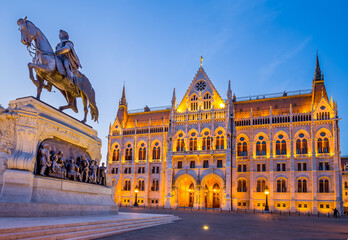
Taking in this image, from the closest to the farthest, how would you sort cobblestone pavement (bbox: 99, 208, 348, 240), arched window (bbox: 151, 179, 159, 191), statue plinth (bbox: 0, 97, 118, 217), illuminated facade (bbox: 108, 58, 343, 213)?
statue plinth (bbox: 0, 97, 118, 217)
cobblestone pavement (bbox: 99, 208, 348, 240)
illuminated facade (bbox: 108, 58, 343, 213)
arched window (bbox: 151, 179, 159, 191)

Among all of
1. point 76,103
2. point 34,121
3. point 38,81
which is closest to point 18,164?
point 34,121

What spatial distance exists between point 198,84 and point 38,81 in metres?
45.8

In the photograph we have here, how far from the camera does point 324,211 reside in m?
45.8

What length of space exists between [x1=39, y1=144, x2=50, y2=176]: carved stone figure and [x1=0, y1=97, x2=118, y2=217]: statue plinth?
0.69 feet

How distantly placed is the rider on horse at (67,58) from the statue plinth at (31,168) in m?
2.01

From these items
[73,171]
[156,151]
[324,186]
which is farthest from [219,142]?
[73,171]

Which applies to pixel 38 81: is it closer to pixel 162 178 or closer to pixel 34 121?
pixel 34 121

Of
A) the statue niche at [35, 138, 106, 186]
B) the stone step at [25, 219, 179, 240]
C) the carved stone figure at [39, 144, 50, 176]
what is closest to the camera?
the stone step at [25, 219, 179, 240]

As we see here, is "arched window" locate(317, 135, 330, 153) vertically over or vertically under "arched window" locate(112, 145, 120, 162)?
over

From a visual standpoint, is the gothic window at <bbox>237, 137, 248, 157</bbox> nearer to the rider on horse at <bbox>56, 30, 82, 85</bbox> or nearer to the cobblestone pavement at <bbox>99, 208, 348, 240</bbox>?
the cobblestone pavement at <bbox>99, 208, 348, 240</bbox>

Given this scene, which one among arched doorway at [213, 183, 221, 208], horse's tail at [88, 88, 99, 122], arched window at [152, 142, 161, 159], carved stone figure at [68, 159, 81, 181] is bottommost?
arched doorway at [213, 183, 221, 208]

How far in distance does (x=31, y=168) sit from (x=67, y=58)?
18.8ft

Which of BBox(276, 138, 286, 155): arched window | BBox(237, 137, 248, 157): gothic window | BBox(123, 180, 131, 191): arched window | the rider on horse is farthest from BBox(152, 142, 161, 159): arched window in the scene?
the rider on horse

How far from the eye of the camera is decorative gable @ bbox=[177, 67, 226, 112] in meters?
56.1
